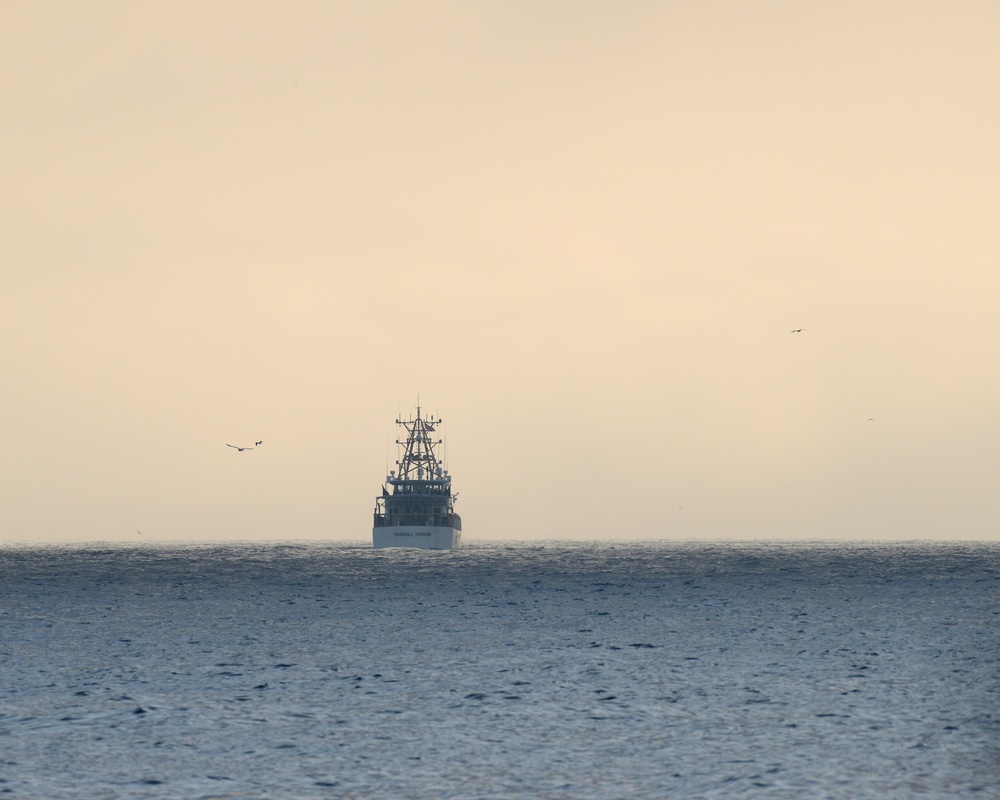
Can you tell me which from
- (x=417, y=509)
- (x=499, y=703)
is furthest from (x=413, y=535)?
(x=499, y=703)

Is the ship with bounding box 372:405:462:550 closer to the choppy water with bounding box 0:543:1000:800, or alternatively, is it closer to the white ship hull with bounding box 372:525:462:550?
the white ship hull with bounding box 372:525:462:550

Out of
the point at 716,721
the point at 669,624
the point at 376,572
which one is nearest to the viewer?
the point at 716,721

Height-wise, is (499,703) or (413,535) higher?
(413,535)

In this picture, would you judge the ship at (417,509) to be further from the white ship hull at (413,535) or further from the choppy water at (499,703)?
the choppy water at (499,703)

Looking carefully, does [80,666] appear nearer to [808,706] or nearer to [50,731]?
[50,731]

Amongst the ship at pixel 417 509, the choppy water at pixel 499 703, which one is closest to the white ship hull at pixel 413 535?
the ship at pixel 417 509

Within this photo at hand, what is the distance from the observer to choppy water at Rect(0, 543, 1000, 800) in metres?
23.3

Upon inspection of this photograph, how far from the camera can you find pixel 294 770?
2409cm

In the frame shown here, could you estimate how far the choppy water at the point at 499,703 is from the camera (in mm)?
23281


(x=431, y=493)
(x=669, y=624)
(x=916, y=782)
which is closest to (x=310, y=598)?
(x=669, y=624)

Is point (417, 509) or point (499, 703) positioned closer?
point (499, 703)

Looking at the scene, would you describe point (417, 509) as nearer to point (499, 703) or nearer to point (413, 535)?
point (413, 535)

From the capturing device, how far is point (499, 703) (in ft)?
108

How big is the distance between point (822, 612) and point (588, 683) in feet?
125
